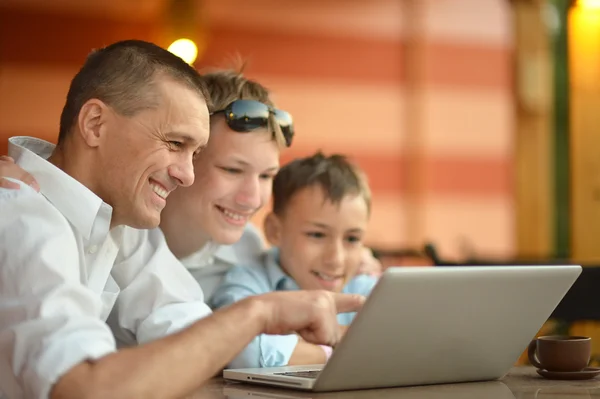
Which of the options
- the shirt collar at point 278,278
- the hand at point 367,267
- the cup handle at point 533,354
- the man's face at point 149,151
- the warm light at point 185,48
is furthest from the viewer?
the warm light at point 185,48

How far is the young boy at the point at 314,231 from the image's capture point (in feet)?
7.93

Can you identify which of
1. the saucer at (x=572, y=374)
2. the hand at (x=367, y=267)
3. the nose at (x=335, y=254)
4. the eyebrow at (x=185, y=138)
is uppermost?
the eyebrow at (x=185, y=138)

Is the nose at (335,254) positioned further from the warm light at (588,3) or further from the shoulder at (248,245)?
the warm light at (588,3)

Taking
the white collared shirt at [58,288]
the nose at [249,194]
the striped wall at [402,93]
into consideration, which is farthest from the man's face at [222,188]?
the striped wall at [402,93]

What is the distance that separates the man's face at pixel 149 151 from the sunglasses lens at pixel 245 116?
1.85 feet

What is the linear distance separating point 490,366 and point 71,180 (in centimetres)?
83

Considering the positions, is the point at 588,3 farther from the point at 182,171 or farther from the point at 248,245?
the point at 182,171

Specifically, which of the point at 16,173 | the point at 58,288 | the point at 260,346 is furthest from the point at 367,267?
the point at 58,288

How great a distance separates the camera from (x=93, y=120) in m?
1.61

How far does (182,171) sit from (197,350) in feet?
1.52

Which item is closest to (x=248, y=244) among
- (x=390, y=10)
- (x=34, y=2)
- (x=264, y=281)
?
(x=264, y=281)

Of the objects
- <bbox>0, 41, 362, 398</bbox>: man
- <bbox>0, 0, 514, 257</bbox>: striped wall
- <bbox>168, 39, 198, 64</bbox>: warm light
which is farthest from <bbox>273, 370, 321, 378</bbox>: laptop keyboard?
<bbox>0, 0, 514, 257</bbox>: striped wall

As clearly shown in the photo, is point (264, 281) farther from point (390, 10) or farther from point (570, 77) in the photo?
point (390, 10)

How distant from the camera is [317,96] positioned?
7840 millimetres
